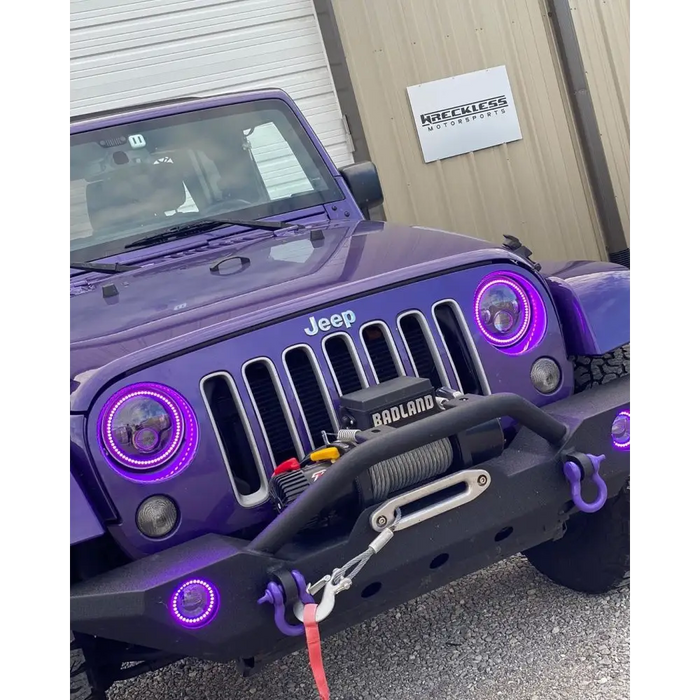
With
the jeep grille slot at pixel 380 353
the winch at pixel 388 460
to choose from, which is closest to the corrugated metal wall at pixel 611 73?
the jeep grille slot at pixel 380 353

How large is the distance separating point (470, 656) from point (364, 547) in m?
0.86

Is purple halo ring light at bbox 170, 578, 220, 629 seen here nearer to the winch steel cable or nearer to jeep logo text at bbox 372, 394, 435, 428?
the winch steel cable

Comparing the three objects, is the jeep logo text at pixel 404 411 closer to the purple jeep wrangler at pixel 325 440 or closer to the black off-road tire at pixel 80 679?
the purple jeep wrangler at pixel 325 440

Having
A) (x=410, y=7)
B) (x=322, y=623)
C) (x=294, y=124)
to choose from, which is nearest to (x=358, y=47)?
(x=410, y=7)

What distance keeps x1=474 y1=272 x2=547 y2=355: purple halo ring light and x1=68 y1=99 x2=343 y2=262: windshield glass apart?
1.26m

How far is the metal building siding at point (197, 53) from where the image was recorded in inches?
248

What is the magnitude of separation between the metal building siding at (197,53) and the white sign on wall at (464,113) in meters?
0.68

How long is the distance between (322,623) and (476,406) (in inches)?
25.0

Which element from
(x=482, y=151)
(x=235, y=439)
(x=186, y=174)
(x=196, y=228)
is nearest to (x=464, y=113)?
(x=482, y=151)

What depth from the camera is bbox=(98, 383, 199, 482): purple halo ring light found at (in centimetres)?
192

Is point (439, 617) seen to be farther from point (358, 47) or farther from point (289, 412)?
point (358, 47)

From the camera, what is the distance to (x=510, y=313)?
2.31 m

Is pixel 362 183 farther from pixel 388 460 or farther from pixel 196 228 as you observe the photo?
pixel 388 460
